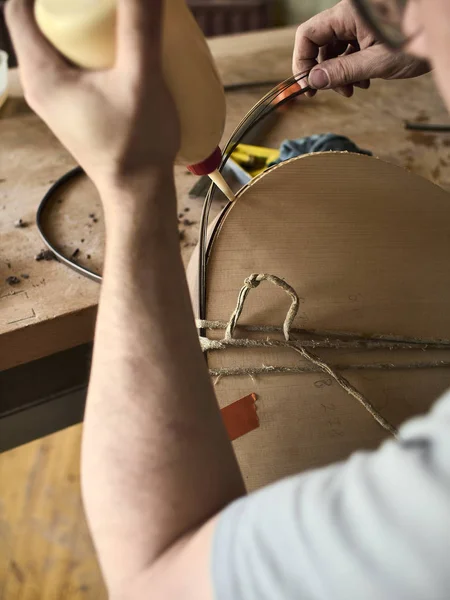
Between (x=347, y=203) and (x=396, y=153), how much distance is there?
44 cm

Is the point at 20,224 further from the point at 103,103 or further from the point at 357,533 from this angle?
the point at 357,533

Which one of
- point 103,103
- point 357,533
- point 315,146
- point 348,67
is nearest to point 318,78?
point 348,67

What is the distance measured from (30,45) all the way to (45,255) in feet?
1.35

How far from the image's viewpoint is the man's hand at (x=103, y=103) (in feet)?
1.13

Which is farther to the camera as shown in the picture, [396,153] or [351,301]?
[396,153]

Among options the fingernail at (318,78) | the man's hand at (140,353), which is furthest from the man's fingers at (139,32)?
the fingernail at (318,78)

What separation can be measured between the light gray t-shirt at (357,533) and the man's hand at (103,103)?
232 mm

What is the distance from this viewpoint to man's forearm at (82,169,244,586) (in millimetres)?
365

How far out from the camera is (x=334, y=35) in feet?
2.23

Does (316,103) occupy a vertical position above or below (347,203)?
below

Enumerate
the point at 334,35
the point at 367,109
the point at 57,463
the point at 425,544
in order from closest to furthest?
1. the point at 425,544
2. the point at 334,35
3. the point at 367,109
4. the point at 57,463

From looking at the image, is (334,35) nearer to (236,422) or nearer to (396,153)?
(396,153)

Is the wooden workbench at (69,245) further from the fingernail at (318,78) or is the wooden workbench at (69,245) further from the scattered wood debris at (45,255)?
the fingernail at (318,78)

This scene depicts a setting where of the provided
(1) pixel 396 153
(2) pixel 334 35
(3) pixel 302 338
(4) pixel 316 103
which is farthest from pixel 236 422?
(4) pixel 316 103
